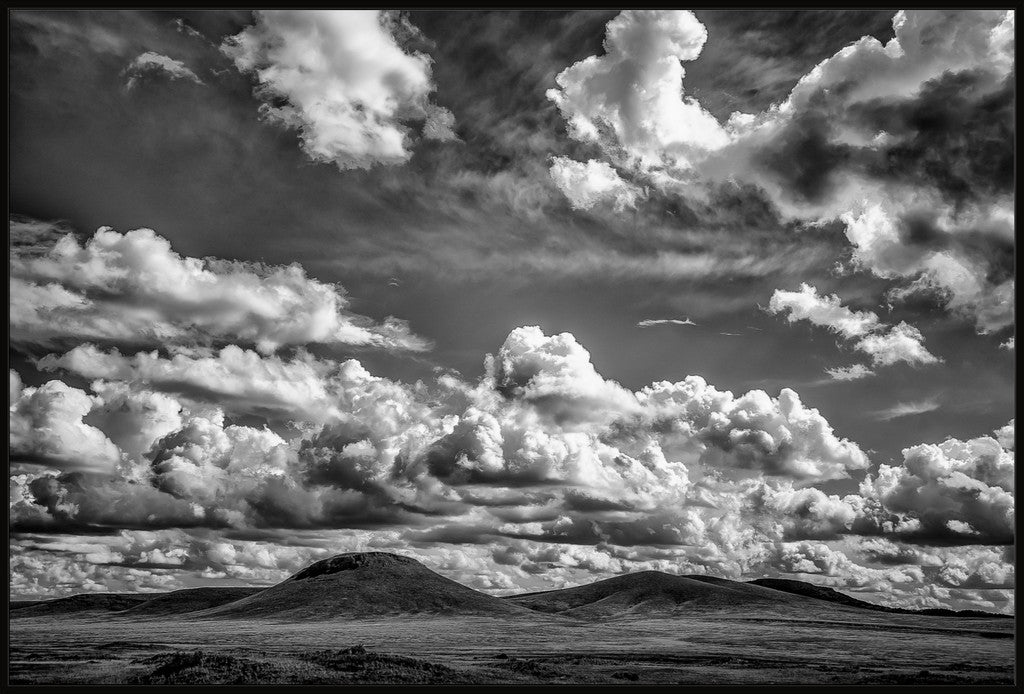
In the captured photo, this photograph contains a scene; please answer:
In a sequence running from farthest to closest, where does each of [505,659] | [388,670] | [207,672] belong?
[505,659]
[388,670]
[207,672]

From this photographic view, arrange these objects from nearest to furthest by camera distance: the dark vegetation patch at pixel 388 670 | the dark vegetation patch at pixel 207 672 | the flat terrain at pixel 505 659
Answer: the dark vegetation patch at pixel 207 672, the dark vegetation patch at pixel 388 670, the flat terrain at pixel 505 659

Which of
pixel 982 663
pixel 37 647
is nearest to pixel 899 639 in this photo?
pixel 982 663

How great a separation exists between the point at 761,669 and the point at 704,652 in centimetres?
3446

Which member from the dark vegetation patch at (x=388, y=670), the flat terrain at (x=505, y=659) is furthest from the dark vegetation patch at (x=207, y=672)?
the dark vegetation patch at (x=388, y=670)

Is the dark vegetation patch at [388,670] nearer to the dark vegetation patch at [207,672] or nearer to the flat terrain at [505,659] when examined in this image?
the flat terrain at [505,659]

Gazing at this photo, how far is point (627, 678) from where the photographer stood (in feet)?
305

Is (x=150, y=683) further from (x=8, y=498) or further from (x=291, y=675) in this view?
(x=8, y=498)

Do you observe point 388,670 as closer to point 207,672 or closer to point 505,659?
point 207,672

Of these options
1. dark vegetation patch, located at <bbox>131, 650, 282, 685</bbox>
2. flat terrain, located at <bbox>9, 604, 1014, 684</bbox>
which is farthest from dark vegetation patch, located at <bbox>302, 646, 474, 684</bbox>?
dark vegetation patch, located at <bbox>131, 650, 282, 685</bbox>

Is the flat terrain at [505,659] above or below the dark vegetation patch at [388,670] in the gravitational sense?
below

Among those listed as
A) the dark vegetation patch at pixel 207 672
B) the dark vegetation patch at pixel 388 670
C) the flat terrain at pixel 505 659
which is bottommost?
the flat terrain at pixel 505 659

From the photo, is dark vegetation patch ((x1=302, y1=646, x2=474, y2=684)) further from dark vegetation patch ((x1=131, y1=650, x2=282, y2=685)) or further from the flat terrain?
dark vegetation patch ((x1=131, y1=650, x2=282, y2=685))

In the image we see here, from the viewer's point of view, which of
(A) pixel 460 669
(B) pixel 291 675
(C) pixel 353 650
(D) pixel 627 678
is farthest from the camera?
(C) pixel 353 650

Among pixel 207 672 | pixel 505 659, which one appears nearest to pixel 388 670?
pixel 207 672
